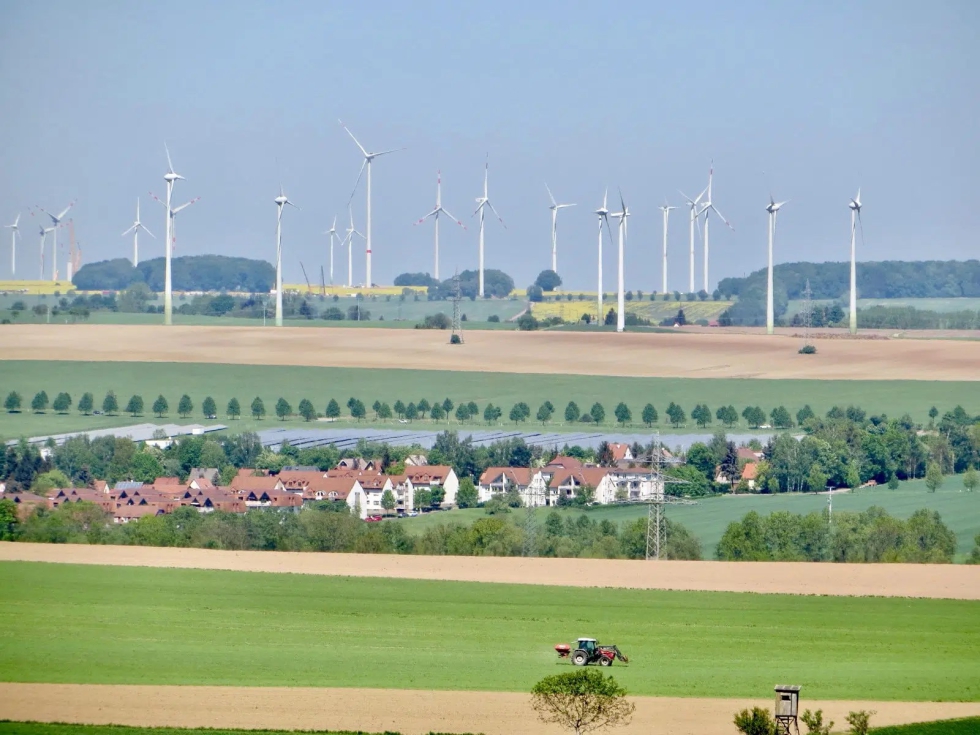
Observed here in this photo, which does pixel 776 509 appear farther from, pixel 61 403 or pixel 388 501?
pixel 61 403

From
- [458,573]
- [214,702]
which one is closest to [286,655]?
[214,702]

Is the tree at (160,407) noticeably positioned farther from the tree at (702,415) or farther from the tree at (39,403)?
the tree at (702,415)

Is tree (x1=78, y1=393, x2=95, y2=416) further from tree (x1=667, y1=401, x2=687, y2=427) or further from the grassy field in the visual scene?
tree (x1=667, y1=401, x2=687, y2=427)

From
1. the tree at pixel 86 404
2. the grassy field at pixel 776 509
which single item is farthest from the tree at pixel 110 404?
the grassy field at pixel 776 509

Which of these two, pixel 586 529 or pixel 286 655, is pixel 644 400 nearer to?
pixel 586 529

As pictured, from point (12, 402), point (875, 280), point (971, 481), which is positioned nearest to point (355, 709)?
point (971, 481)

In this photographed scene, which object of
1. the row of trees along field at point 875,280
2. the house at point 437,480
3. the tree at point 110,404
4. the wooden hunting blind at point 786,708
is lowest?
the wooden hunting blind at point 786,708

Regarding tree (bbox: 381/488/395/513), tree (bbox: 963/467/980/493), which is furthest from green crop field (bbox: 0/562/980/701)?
tree (bbox: 963/467/980/493)
